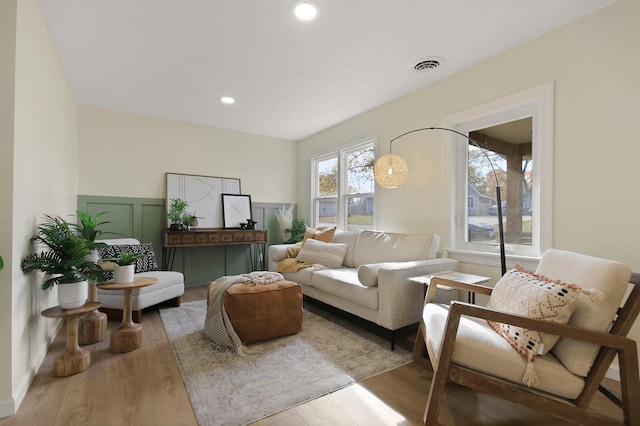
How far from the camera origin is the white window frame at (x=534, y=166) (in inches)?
90.8

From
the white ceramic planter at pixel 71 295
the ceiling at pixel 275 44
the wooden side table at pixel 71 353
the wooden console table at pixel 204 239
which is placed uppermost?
the ceiling at pixel 275 44

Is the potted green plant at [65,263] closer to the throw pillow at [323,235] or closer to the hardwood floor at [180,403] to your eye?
the hardwood floor at [180,403]

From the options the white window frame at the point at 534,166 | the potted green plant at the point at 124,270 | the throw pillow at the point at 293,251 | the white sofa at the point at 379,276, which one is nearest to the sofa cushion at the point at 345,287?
the white sofa at the point at 379,276

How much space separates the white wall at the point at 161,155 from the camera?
396cm

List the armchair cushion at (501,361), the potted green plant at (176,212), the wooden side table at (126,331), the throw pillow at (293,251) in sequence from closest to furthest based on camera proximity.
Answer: the armchair cushion at (501,361) < the wooden side table at (126,331) < the throw pillow at (293,251) < the potted green plant at (176,212)

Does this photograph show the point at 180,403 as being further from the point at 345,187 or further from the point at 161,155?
the point at 161,155

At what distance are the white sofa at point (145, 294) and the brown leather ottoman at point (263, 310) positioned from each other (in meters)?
1.07

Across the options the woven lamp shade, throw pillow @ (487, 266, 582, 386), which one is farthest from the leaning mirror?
throw pillow @ (487, 266, 582, 386)

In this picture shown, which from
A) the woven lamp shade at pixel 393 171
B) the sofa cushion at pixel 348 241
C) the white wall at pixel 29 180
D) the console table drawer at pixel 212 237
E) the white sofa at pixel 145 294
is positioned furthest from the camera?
the console table drawer at pixel 212 237

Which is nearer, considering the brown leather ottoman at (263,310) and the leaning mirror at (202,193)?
the brown leather ottoman at (263,310)

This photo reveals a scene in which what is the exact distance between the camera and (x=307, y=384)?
6.19ft

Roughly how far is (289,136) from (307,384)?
4.25m

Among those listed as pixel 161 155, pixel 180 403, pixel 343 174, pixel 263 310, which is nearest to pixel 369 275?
pixel 263 310

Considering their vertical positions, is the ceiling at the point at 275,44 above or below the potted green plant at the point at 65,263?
Result: above
